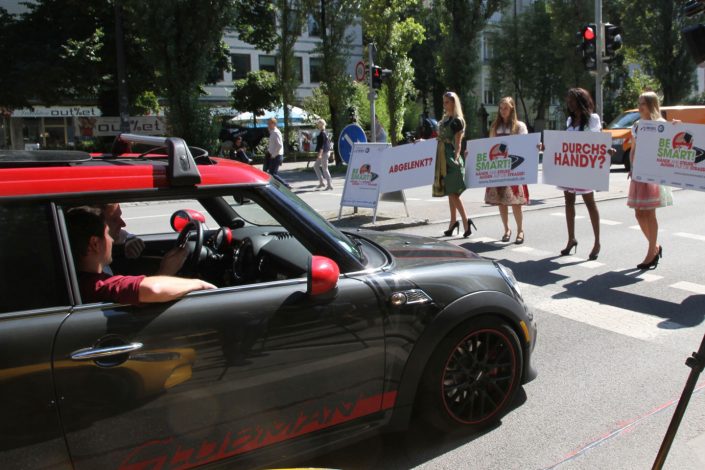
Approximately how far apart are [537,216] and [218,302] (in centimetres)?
907

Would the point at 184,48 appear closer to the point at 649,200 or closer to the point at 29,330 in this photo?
the point at 649,200

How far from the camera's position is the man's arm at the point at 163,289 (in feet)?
7.98

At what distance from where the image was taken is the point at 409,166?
10.0 meters

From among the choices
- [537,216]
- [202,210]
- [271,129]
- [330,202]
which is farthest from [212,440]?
[271,129]

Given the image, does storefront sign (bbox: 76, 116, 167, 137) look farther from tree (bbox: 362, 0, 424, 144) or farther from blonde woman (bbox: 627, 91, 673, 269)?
blonde woman (bbox: 627, 91, 673, 269)

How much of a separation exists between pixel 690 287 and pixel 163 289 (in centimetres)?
556

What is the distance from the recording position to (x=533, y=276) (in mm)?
6859

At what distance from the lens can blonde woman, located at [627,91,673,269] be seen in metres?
6.80

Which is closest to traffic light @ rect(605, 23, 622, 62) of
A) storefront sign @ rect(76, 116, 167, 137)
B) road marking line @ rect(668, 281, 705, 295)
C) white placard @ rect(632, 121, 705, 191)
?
white placard @ rect(632, 121, 705, 191)

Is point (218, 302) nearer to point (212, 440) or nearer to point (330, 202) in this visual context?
point (212, 440)

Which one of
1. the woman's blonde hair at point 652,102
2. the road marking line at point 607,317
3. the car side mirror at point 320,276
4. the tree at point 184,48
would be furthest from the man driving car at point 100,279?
the tree at point 184,48

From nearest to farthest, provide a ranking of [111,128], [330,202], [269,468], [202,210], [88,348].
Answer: [88,348] < [269,468] < [202,210] < [330,202] < [111,128]

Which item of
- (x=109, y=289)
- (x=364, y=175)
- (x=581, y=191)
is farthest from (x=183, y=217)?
(x=364, y=175)

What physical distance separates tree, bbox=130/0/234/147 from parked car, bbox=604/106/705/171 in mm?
12491
